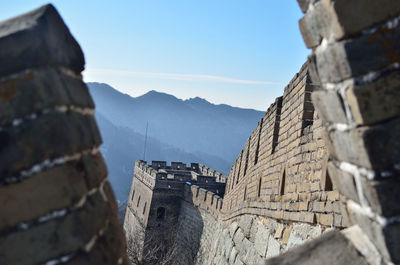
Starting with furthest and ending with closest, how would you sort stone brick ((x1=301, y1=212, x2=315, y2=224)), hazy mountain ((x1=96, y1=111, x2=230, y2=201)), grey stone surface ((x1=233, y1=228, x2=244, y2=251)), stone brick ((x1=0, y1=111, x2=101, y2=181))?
1. hazy mountain ((x1=96, y1=111, x2=230, y2=201))
2. grey stone surface ((x1=233, y1=228, x2=244, y2=251))
3. stone brick ((x1=301, y1=212, x2=315, y2=224))
4. stone brick ((x1=0, y1=111, x2=101, y2=181))

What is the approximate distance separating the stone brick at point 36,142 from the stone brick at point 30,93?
34 mm

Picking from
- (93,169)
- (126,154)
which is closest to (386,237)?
(93,169)

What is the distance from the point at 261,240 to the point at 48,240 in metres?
4.26

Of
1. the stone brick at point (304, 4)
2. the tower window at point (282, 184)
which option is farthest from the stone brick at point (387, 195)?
the tower window at point (282, 184)

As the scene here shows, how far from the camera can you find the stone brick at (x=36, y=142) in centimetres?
129

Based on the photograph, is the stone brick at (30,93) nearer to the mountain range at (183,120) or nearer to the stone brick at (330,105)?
the stone brick at (330,105)

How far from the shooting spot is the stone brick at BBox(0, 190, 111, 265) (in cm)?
129

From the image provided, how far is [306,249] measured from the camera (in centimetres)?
169

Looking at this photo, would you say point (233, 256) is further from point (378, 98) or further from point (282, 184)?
point (378, 98)

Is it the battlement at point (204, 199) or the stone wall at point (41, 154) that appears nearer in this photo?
the stone wall at point (41, 154)

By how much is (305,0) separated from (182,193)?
2036 centimetres

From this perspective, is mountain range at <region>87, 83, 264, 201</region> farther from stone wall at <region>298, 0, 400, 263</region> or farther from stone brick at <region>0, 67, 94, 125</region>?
stone brick at <region>0, 67, 94, 125</region>

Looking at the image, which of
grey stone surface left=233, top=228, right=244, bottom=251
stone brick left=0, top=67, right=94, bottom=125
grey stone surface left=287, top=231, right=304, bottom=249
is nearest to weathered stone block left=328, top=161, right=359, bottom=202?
stone brick left=0, top=67, right=94, bottom=125

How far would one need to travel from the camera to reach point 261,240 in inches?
207
